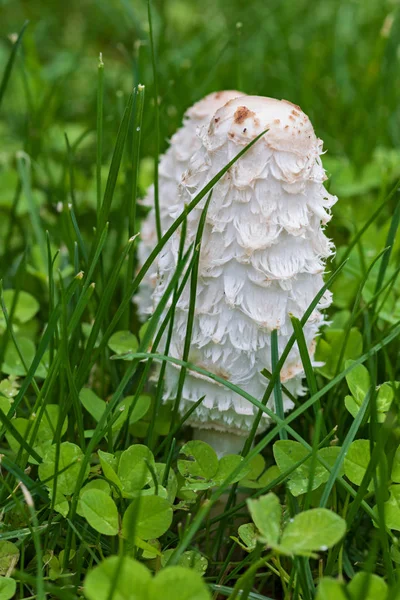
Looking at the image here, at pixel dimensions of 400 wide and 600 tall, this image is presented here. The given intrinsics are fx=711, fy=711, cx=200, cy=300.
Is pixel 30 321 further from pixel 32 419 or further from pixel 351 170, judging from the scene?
pixel 351 170

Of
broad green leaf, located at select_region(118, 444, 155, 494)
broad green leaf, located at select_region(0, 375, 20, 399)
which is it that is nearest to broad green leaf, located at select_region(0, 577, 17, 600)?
broad green leaf, located at select_region(118, 444, 155, 494)

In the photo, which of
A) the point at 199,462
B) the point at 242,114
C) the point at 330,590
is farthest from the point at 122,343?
the point at 330,590

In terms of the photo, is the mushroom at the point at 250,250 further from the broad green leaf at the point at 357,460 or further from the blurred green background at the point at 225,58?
the blurred green background at the point at 225,58

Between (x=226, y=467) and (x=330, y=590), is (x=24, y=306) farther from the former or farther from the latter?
(x=330, y=590)

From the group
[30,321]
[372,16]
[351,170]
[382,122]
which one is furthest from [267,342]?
[372,16]

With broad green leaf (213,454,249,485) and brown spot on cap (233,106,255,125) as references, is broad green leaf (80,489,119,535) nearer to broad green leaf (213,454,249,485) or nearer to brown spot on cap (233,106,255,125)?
broad green leaf (213,454,249,485)

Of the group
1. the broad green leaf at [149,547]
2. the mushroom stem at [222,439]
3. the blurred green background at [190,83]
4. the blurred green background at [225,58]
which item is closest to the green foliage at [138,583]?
the broad green leaf at [149,547]

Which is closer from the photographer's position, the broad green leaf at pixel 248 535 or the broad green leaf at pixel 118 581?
the broad green leaf at pixel 118 581
